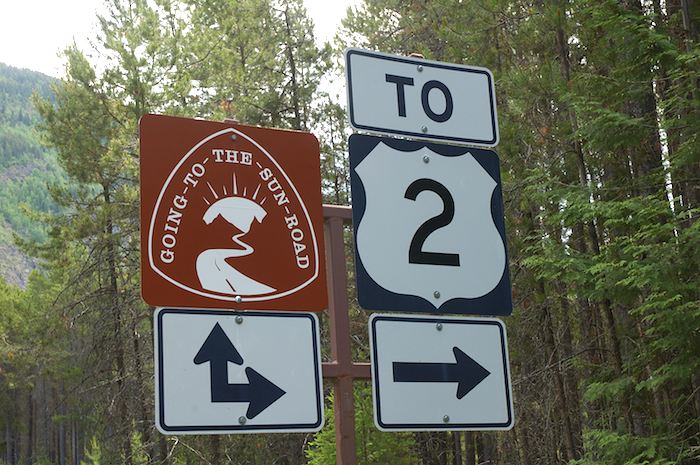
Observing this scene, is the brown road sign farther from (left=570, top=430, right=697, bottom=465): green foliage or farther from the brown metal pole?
(left=570, top=430, right=697, bottom=465): green foliage

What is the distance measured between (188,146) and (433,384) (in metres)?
1.00

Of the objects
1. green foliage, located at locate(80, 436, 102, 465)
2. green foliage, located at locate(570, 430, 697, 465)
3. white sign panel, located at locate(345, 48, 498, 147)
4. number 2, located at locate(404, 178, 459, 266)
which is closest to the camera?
number 2, located at locate(404, 178, 459, 266)

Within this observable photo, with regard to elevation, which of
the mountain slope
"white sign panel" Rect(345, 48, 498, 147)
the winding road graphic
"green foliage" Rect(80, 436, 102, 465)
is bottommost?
"green foliage" Rect(80, 436, 102, 465)

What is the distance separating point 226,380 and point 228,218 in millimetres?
471

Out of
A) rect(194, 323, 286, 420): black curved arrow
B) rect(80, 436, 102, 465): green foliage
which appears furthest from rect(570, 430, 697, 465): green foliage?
rect(80, 436, 102, 465): green foliage

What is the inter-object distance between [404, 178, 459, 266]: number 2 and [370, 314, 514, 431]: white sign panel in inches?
7.4

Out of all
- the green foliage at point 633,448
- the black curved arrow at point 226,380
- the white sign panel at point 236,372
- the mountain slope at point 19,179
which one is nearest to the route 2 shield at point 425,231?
the white sign panel at point 236,372

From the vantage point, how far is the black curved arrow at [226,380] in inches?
99.4

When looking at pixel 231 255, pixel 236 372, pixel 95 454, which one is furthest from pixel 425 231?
pixel 95 454

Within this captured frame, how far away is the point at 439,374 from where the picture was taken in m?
2.78

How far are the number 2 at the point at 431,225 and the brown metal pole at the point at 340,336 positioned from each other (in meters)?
0.26

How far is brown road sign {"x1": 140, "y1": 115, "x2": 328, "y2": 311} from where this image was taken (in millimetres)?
2621

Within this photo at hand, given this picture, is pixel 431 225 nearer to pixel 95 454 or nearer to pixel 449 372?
pixel 449 372

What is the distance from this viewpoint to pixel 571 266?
9.30m
